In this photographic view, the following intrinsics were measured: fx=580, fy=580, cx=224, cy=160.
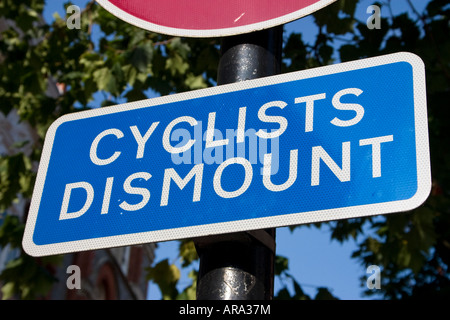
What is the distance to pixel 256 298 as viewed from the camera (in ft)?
4.16

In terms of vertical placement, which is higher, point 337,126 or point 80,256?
point 80,256

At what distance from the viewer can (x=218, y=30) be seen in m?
1.62

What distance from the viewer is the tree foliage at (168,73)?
4.07 meters

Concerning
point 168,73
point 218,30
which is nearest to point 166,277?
point 168,73

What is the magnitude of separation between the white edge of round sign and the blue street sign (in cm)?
19

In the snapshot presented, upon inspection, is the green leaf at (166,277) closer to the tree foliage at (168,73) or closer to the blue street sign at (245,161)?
the tree foliage at (168,73)

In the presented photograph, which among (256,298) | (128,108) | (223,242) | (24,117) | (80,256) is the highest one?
(80,256)

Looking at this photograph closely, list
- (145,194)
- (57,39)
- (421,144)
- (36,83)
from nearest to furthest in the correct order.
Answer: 1. (421,144)
2. (145,194)
3. (36,83)
4. (57,39)

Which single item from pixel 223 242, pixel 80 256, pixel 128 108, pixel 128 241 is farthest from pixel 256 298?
pixel 80 256

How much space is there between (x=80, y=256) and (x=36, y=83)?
9013 millimetres

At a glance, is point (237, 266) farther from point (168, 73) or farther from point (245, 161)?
point (168, 73)

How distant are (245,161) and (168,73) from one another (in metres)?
3.63

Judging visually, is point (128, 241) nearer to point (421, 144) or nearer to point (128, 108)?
point (128, 108)

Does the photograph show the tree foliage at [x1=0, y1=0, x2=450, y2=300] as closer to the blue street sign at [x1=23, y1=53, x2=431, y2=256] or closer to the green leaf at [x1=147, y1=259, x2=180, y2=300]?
the green leaf at [x1=147, y1=259, x2=180, y2=300]
